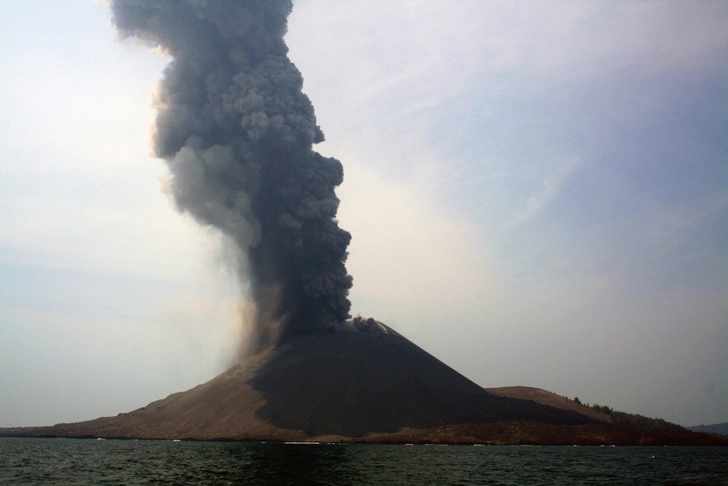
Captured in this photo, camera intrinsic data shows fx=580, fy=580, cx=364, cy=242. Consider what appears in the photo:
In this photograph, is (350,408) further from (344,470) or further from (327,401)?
(344,470)

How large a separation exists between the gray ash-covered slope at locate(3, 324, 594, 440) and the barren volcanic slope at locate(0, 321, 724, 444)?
27cm

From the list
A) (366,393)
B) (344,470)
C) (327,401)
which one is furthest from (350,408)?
(344,470)

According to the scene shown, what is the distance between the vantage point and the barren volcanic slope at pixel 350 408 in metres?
116

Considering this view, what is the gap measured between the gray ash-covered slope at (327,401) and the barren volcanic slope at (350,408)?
0.27 metres

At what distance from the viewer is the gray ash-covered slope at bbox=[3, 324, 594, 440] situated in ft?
390

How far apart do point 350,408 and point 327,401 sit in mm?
5566

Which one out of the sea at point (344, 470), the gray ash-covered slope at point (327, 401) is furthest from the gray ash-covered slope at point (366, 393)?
the sea at point (344, 470)

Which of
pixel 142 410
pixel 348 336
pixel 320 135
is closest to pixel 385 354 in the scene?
pixel 348 336

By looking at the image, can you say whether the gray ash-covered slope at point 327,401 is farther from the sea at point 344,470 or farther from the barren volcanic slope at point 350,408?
the sea at point 344,470

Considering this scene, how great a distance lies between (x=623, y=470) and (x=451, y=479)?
22.5 metres

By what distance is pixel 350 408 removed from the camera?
403 ft

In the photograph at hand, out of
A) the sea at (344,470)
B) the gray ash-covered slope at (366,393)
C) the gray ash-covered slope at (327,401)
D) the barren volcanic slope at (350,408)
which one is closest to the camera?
the sea at (344,470)

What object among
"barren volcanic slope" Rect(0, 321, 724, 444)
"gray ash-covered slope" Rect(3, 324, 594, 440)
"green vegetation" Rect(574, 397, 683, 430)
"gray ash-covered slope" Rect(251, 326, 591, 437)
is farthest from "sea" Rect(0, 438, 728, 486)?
"green vegetation" Rect(574, 397, 683, 430)

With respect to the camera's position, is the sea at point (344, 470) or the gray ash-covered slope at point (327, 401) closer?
the sea at point (344, 470)
